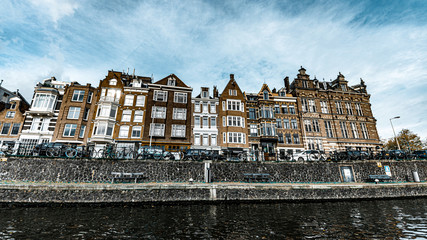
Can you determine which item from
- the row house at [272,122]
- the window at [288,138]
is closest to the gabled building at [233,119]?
the row house at [272,122]

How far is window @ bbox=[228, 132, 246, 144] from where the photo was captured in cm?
3391

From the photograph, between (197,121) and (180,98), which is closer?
(197,121)

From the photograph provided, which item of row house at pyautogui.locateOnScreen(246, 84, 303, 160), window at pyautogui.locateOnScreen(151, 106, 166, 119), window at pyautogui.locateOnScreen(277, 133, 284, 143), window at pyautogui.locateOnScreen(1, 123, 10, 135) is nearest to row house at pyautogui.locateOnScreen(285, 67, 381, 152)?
row house at pyautogui.locateOnScreen(246, 84, 303, 160)

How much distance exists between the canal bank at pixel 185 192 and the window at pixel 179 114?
1958cm

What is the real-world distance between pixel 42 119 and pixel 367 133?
67.5 m

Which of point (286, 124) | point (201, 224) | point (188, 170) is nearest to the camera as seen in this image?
point (201, 224)

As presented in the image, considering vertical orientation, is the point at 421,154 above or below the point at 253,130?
below

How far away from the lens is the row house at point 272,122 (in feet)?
116

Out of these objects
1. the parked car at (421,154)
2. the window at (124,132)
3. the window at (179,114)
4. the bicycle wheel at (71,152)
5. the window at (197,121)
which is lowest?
the bicycle wheel at (71,152)

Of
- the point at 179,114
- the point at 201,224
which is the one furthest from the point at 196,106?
the point at 201,224

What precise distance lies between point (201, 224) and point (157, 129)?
2565 cm

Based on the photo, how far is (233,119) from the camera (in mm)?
35281

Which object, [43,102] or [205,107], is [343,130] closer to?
[205,107]

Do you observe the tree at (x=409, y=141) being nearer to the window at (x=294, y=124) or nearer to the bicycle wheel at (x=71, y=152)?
the window at (x=294, y=124)
